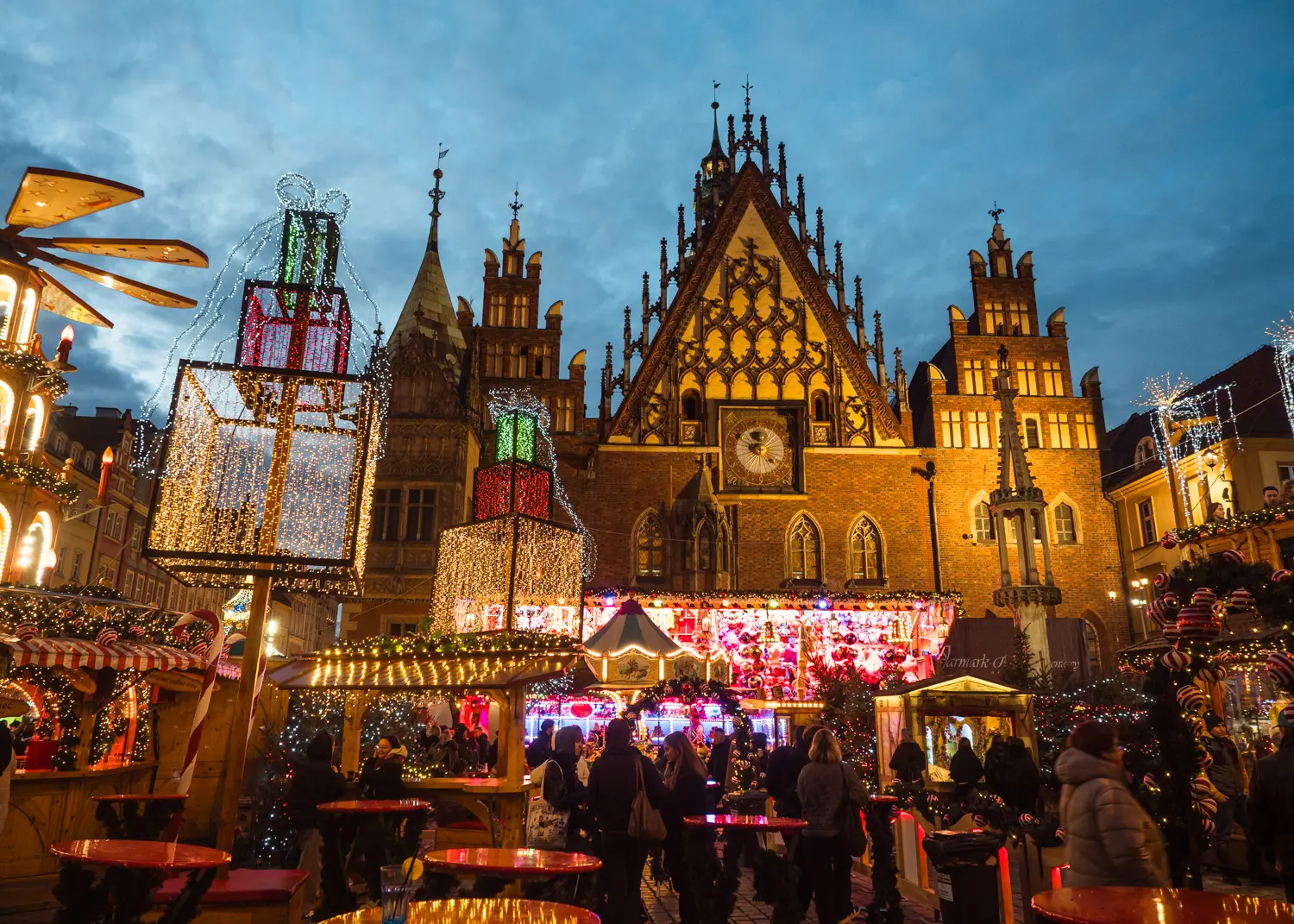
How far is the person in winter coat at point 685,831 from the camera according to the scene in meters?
6.71

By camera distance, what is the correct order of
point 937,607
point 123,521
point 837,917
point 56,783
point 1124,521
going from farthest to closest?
point 123,521 < point 1124,521 < point 937,607 < point 56,783 < point 837,917

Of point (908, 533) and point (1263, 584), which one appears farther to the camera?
point (908, 533)

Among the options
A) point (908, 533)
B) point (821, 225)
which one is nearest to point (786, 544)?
point (908, 533)

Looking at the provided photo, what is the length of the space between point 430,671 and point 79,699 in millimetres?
4418

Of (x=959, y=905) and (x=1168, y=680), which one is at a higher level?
(x=1168, y=680)

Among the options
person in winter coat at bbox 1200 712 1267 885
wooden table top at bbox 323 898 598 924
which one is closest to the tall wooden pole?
wooden table top at bbox 323 898 598 924

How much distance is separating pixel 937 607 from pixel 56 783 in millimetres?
16833

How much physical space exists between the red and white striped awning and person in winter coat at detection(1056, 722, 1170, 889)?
8883 millimetres

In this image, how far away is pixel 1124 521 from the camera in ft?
80.6

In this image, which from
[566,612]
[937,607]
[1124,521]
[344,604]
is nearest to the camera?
[566,612]

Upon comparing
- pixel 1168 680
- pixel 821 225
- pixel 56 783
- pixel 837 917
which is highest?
pixel 821 225

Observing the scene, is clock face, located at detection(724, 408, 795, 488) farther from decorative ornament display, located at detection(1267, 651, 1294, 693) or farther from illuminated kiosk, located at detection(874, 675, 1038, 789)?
decorative ornament display, located at detection(1267, 651, 1294, 693)

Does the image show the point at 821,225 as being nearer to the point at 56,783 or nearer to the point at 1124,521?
the point at 1124,521

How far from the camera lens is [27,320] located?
580 inches
